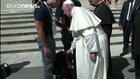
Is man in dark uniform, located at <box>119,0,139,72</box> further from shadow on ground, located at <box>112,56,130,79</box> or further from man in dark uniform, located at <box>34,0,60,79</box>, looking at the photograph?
man in dark uniform, located at <box>34,0,60,79</box>

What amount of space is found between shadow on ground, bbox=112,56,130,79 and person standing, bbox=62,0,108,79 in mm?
1495

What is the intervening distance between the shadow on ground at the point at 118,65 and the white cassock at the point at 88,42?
149 cm

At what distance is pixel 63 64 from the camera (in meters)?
3.98

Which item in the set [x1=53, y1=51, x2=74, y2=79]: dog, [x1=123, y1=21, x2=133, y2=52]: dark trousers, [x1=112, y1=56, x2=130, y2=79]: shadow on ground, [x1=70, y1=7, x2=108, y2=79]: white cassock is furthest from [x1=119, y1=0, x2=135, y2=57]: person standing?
[x1=70, y1=7, x2=108, y2=79]: white cassock

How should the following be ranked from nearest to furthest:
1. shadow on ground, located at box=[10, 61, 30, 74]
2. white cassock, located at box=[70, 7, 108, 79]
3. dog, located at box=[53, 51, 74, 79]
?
white cassock, located at box=[70, 7, 108, 79] < dog, located at box=[53, 51, 74, 79] < shadow on ground, located at box=[10, 61, 30, 74]

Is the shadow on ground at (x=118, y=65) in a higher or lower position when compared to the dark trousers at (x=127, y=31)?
lower

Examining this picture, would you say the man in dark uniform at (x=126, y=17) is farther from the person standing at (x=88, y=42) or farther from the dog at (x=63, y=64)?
the person standing at (x=88, y=42)

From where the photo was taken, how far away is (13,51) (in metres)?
6.84

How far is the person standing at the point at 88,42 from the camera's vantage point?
121 inches

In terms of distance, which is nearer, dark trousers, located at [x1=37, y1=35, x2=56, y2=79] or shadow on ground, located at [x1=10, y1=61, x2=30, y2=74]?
dark trousers, located at [x1=37, y1=35, x2=56, y2=79]

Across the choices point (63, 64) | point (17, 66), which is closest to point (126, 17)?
point (63, 64)

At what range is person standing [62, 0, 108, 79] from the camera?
10.0 ft

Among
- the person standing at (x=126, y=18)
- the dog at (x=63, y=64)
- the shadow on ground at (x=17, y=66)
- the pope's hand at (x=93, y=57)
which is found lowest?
the shadow on ground at (x=17, y=66)

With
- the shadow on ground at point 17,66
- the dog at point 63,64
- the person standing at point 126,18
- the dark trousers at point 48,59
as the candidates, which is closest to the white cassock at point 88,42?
the dark trousers at point 48,59
